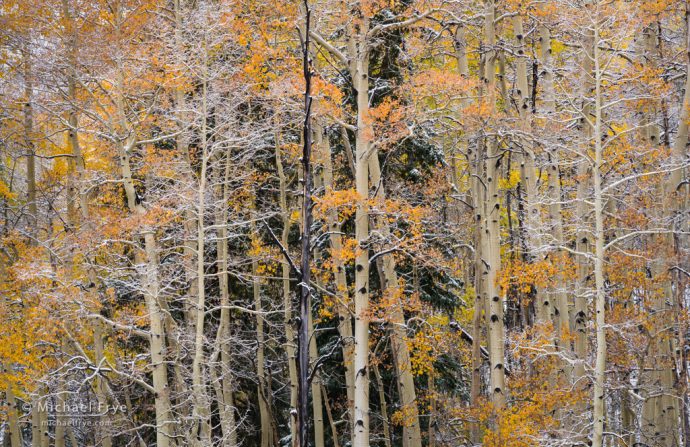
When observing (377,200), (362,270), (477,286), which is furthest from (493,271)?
(377,200)

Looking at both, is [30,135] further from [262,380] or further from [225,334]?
[262,380]

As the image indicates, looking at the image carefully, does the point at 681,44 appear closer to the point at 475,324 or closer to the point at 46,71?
the point at 475,324

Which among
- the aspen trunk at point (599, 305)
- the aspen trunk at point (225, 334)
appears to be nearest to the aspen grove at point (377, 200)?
the aspen trunk at point (599, 305)

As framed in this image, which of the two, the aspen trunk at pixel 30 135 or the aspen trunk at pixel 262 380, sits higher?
the aspen trunk at pixel 30 135

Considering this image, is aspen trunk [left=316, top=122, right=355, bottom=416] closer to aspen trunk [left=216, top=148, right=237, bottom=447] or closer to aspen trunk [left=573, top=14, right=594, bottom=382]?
aspen trunk [left=216, top=148, right=237, bottom=447]

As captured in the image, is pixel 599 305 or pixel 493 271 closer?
pixel 599 305

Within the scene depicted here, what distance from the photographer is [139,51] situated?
39.9 ft

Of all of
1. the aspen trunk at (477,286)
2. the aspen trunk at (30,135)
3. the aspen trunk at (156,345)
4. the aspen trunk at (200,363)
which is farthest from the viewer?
the aspen trunk at (30,135)

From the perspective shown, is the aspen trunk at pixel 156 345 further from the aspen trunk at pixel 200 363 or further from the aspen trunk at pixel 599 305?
the aspen trunk at pixel 599 305

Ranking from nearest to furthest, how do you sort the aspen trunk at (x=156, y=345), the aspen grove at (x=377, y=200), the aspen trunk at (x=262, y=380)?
the aspen grove at (x=377, y=200) < the aspen trunk at (x=156, y=345) < the aspen trunk at (x=262, y=380)

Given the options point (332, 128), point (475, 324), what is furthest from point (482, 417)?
point (332, 128)

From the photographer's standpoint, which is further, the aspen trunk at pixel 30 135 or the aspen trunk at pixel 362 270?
the aspen trunk at pixel 30 135

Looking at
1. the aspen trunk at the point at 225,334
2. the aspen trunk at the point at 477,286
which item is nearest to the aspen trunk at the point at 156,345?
the aspen trunk at the point at 225,334

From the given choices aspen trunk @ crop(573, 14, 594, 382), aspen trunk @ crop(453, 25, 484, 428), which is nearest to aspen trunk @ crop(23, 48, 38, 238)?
aspen trunk @ crop(453, 25, 484, 428)
